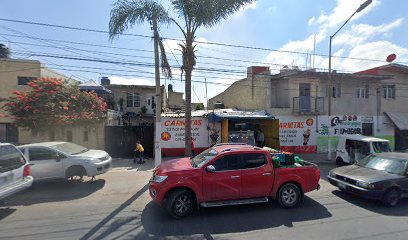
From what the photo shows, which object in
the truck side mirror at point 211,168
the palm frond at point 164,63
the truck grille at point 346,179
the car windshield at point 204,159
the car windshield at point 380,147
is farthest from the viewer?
the car windshield at point 380,147

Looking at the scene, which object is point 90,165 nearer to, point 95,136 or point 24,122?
point 24,122

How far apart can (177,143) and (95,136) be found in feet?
15.4

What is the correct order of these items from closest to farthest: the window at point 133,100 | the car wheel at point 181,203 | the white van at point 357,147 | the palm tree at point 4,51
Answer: the car wheel at point 181,203 → the white van at point 357,147 → the palm tree at point 4,51 → the window at point 133,100

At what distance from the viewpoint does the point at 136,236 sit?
5316 mm

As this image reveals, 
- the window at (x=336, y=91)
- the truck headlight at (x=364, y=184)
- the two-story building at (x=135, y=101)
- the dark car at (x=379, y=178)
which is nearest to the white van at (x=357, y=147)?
the dark car at (x=379, y=178)

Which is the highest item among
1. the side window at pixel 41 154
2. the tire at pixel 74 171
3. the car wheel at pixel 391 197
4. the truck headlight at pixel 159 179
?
the side window at pixel 41 154

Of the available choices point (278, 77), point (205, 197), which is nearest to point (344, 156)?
point (278, 77)

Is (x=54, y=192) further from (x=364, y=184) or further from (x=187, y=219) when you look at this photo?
(x=364, y=184)

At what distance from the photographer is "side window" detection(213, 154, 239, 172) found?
662cm

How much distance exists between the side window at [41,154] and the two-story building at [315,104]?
1250cm

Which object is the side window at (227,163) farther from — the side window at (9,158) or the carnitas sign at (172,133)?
the carnitas sign at (172,133)

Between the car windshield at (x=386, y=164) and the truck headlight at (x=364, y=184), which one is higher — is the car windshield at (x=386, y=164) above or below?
above

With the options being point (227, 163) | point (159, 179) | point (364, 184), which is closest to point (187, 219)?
point (159, 179)

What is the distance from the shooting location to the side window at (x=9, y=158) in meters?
6.51
